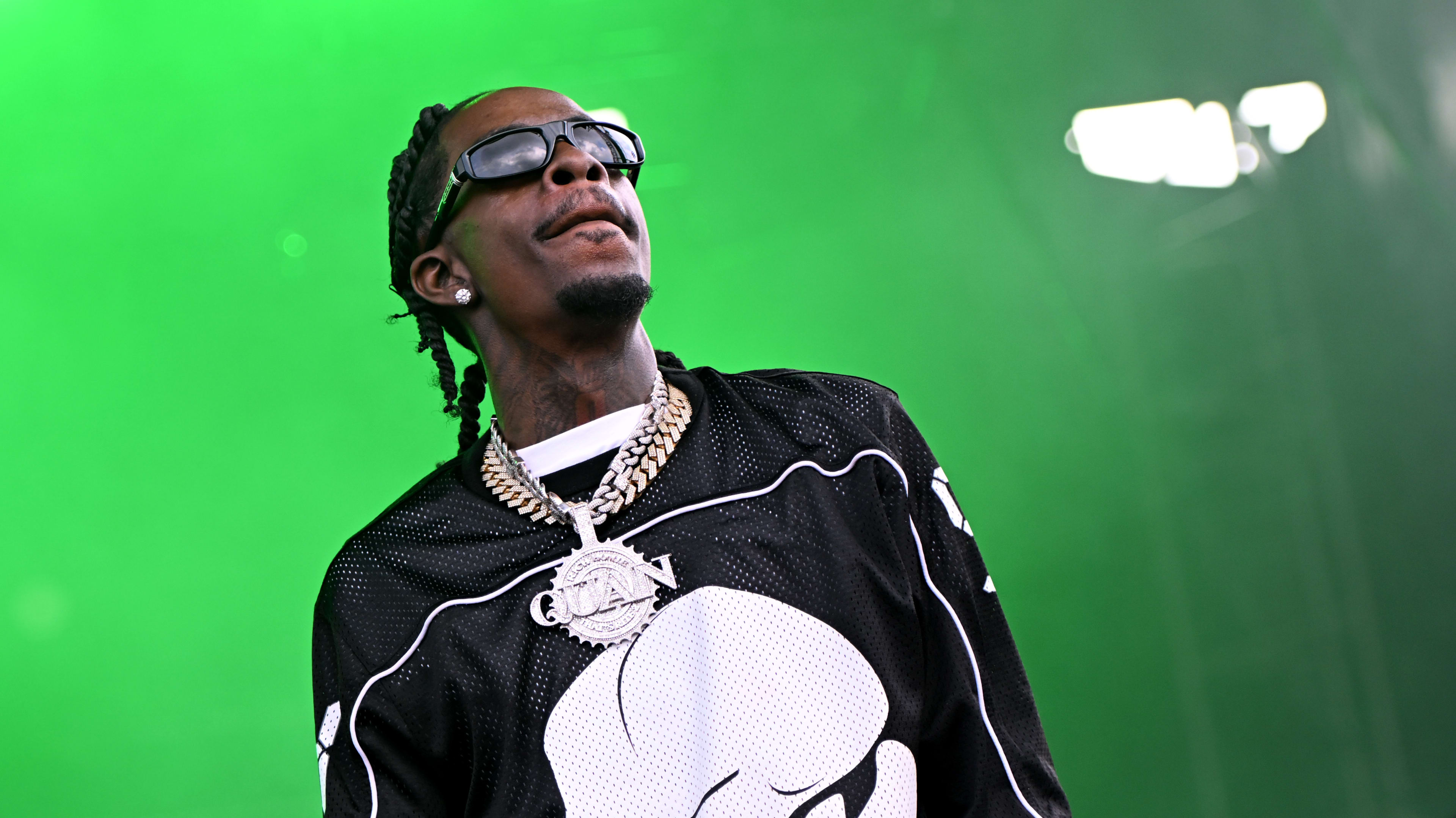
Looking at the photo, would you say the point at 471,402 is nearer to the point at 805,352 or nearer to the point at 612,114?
the point at 805,352

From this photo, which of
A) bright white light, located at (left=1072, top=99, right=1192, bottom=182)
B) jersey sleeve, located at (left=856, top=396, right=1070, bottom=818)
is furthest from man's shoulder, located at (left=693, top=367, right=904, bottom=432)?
bright white light, located at (left=1072, top=99, right=1192, bottom=182)

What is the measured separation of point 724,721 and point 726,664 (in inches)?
A: 2.5

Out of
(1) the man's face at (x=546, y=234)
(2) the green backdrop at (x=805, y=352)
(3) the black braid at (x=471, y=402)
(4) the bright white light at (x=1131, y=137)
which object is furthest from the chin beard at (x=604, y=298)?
(4) the bright white light at (x=1131, y=137)

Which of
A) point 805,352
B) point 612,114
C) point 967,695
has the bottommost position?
point 967,695

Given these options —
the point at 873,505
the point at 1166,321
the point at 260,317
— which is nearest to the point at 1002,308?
the point at 1166,321

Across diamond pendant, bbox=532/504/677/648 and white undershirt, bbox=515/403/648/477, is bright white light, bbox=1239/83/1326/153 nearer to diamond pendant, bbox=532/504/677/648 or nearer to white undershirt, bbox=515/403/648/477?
white undershirt, bbox=515/403/648/477

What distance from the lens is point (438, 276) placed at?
5.77 feet

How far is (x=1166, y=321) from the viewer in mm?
2947

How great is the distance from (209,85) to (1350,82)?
9.65 ft

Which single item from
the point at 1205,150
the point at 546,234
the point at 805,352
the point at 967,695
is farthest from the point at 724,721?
the point at 1205,150

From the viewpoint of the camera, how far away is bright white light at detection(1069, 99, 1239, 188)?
2980 millimetres

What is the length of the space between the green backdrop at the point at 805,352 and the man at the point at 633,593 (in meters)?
1.17

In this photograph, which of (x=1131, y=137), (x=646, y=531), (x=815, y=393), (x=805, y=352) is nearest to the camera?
(x=646, y=531)

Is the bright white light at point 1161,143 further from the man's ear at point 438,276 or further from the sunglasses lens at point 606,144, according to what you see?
the man's ear at point 438,276
